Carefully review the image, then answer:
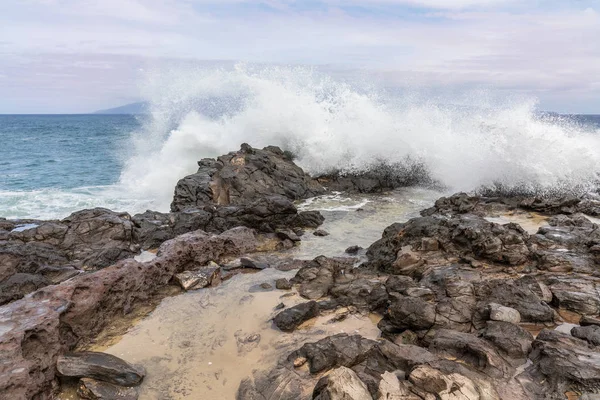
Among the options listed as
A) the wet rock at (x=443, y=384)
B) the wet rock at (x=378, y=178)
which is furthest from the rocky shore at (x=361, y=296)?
the wet rock at (x=378, y=178)

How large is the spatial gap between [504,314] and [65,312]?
17.8ft

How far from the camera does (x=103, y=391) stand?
4.15m

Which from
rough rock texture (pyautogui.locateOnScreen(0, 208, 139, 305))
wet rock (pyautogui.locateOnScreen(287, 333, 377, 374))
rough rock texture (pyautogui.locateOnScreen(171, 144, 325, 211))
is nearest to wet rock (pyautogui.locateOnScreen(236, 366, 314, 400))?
wet rock (pyautogui.locateOnScreen(287, 333, 377, 374))

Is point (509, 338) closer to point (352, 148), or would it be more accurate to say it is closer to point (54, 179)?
point (352, 148)

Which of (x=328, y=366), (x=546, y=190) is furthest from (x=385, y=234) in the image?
(x=546, y=190)

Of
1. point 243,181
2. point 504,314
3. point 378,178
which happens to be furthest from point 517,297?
point 378,178

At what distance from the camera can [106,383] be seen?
4.27 meters

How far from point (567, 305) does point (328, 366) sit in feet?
11.0

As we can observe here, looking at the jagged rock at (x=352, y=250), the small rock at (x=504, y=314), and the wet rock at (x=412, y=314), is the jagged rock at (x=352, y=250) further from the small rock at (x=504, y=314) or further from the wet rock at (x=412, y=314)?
the small rock at (x=504, y=314)

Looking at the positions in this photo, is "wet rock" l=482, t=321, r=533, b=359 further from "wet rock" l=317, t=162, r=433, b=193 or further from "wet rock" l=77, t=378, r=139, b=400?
"wet rock" l=317, t=162, r=433, b=193

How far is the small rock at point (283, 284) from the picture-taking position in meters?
6.63

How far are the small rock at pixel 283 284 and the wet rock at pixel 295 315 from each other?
1012 millimetres

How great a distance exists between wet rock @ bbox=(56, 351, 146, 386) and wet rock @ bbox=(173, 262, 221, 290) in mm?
2308

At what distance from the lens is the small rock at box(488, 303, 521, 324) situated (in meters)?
4.86
